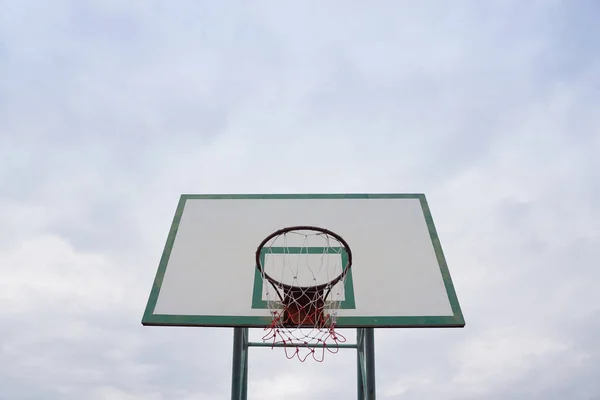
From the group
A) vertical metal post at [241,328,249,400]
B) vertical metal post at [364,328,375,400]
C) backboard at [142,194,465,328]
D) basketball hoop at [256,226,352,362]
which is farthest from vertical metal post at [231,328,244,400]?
vertical metal post at [364,328,375,400]

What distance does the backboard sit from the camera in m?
5.22

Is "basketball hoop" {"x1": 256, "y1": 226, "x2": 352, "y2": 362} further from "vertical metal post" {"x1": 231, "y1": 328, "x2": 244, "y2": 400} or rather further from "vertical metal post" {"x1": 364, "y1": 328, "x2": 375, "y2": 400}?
"vertical metal post" {"x1": 231, "y1": 328, "x2": 244, "y2": 400}

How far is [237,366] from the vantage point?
6727 millimetres

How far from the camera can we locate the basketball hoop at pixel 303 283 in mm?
5121

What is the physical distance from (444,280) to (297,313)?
1.53m

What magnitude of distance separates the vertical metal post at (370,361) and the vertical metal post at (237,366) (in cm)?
148

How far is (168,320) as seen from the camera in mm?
5191

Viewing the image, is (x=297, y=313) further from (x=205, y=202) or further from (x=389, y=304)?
(x=205, y=202)

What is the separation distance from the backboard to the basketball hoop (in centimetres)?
8

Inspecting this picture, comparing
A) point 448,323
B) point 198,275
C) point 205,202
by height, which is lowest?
point 448,323

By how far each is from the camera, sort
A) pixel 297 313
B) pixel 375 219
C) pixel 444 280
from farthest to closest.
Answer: pixel 375 219 < pixel 444 280 < pixel 297 313

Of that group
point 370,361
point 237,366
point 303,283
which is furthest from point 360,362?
point 303,283

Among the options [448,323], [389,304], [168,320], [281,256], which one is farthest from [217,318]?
[448,323]

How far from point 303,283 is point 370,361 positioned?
1.76m
